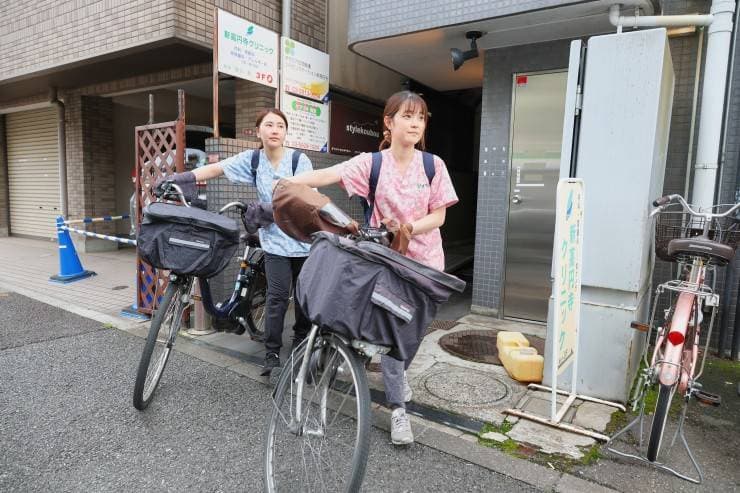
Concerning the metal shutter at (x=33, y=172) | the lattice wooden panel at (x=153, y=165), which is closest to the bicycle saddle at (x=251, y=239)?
the lattice wooden panel at (x=153, y=165)

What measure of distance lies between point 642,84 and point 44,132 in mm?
12823

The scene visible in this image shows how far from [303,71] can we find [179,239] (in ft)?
11.9

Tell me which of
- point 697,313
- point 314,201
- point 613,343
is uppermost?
point 314,201

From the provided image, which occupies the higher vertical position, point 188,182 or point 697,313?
point 188,182

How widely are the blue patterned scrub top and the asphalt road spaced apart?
41.8 inches

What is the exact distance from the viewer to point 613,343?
132 inches

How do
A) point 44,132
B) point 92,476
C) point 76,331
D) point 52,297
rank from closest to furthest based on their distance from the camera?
point 92,476, point 76,331, point 52,297, point 44,132

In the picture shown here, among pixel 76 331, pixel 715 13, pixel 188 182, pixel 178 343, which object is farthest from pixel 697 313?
pixel 76 331

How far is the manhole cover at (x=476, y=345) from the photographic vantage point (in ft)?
14.1

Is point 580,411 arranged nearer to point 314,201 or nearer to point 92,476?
point 314,201

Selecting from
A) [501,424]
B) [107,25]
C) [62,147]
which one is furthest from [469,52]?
[62,147]

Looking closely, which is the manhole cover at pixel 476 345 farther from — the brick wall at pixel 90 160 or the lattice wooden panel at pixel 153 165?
the brick wall at pixel 90 160

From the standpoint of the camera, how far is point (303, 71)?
5.94m

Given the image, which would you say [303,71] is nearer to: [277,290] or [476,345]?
[277,290]
